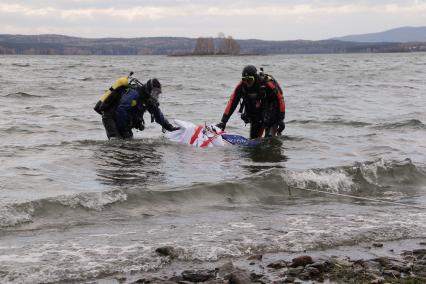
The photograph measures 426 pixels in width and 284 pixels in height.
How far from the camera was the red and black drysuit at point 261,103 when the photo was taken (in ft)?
38.7

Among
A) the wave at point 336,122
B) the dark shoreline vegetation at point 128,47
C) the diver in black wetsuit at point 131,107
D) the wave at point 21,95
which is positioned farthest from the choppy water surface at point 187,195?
the dark shoreline vegetation at point 128,47

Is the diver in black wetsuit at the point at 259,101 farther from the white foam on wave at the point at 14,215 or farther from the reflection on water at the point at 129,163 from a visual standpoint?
the white foam on wave at the point at 14,215

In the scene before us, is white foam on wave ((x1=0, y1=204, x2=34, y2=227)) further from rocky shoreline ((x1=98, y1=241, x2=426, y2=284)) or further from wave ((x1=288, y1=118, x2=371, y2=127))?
wave ((x1=288, y1=118, x2=371, y2=127))

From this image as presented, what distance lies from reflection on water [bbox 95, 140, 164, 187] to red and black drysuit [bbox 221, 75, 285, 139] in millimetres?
1665

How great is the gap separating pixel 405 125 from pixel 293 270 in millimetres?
12835

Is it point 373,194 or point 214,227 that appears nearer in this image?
point 214,227

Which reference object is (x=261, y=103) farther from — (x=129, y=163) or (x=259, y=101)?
(x=129, y=163)

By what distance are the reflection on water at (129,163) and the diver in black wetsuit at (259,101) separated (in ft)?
5.13

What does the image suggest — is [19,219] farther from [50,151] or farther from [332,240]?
[50,151]

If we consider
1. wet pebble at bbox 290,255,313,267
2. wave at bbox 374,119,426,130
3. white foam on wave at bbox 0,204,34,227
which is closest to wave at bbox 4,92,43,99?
wave at bbox 374,119,426,130

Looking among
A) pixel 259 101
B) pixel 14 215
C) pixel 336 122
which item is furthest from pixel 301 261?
pixel 336 122

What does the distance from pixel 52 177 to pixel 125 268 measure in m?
4.63

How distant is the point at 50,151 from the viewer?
1253 cm

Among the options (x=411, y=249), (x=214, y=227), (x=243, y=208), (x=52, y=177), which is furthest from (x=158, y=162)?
(x=411, y=249)
